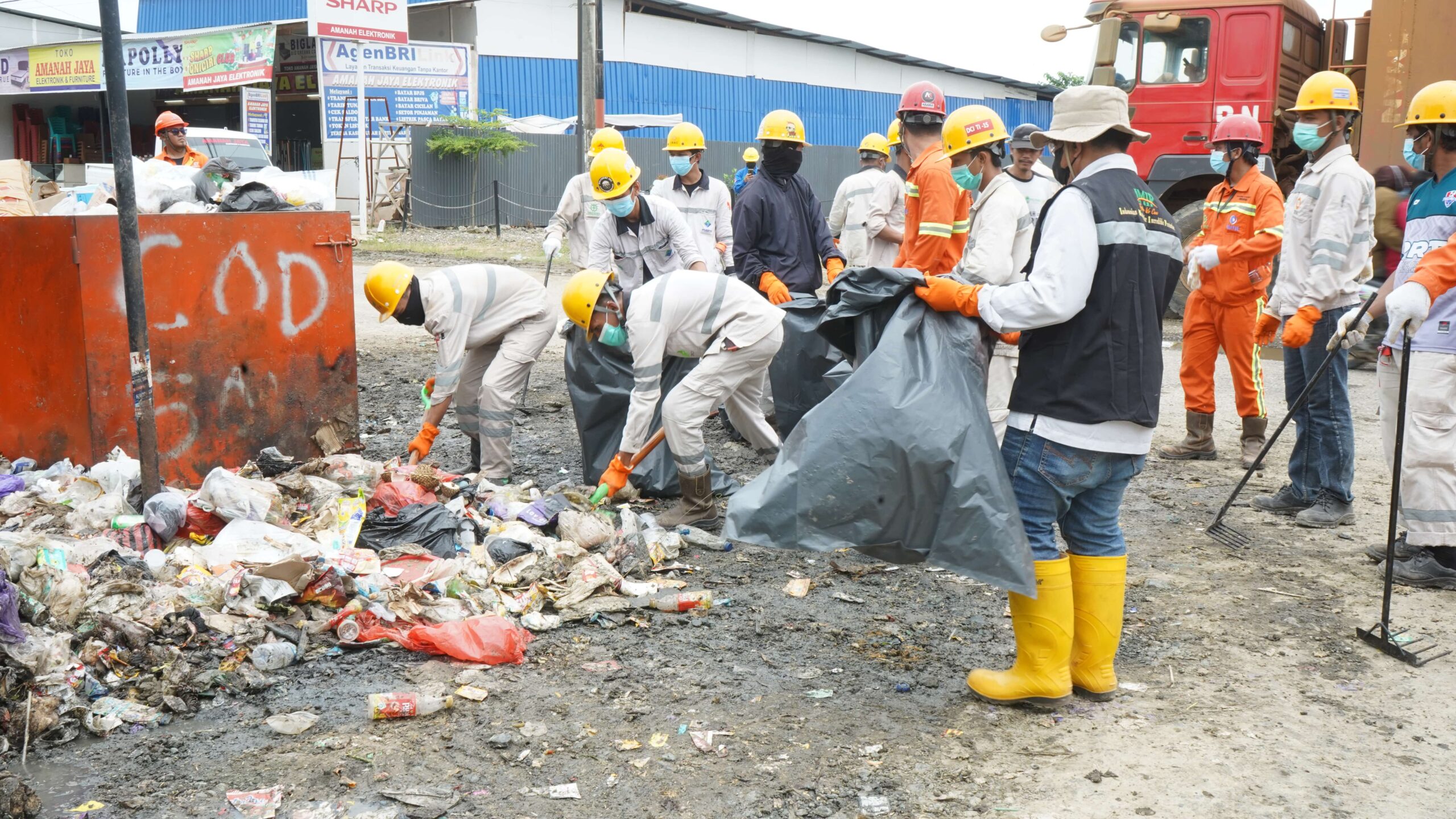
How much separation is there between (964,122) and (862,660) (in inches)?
90.1

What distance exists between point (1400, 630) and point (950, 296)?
6.66ft

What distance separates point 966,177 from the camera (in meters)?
4.93

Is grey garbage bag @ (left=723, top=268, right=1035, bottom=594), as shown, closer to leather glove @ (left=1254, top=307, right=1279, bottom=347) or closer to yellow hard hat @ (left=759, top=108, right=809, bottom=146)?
leather glove @ (left=1254, top=307, right=1279, bottom=347)

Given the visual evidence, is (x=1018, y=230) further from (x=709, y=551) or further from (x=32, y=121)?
(x=32, y=121)

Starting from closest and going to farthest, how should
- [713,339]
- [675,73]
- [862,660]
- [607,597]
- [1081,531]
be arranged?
1. [1081,531]
2. [862,660]
3. [607,597]
4. [713,339]
5. [675,73]

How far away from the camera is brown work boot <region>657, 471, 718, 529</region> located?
509cm

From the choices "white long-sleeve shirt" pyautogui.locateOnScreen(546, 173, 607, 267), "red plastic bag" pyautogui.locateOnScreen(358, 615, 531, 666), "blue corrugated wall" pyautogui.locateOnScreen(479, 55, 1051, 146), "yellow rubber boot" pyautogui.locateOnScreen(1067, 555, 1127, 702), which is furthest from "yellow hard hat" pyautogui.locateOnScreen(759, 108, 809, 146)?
"blue corrugated wall" pyautogui.locateOnScreen(479, 55, 1051, 146)

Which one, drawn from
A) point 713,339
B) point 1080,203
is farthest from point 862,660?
point 713,339

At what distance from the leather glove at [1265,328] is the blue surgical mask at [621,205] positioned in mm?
3107

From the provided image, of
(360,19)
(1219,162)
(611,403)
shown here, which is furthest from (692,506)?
(360,19)

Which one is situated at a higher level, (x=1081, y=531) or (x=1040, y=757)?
(x=1081, y=531)

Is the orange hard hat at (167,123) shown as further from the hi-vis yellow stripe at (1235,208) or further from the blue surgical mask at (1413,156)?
the blue surgical mask at (1413,156)

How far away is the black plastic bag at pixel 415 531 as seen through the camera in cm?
455

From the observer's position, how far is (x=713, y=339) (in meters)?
5.20
